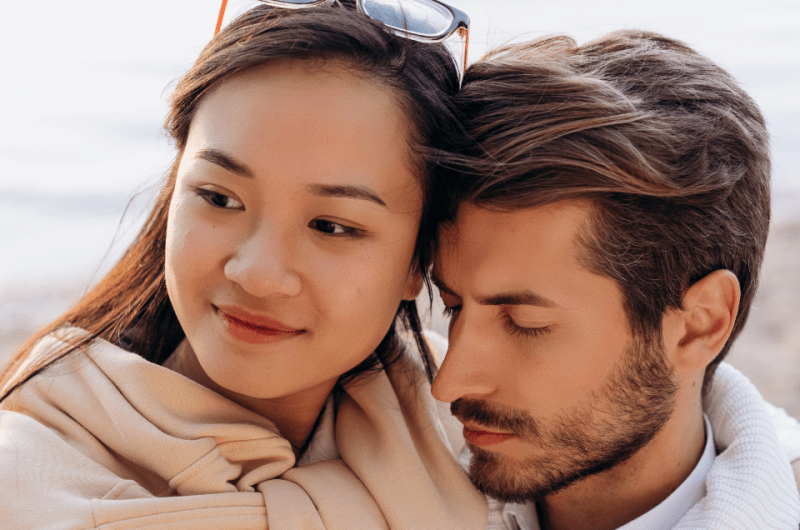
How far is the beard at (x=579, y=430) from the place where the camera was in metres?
1.92

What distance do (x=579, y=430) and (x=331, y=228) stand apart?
80 centimetres

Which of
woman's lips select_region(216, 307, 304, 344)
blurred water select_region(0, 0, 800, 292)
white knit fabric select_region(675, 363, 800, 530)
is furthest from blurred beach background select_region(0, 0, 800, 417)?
woman's lips select_region(216, 307, 304, 344)

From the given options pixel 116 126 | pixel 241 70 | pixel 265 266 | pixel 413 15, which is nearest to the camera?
pixel 265 266

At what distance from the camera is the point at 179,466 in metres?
1.64

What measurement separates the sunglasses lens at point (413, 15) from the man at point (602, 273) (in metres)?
0.17

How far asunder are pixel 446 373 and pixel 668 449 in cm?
65

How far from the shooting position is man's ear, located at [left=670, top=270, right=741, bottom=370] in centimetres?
196

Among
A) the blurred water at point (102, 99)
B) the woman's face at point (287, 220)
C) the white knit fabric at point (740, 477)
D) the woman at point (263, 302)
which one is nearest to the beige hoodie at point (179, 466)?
the woman at point (263, 302)

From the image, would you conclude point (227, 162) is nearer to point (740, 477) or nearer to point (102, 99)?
point (740, 477)

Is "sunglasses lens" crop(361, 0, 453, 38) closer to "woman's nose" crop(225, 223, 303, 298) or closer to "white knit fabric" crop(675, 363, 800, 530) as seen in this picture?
"woman's nose" crop(225, 223, 303, 298)

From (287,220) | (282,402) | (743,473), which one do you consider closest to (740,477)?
(743,473)

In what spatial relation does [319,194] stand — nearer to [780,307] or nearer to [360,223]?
[360,223]

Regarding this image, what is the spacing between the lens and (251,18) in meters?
1.80

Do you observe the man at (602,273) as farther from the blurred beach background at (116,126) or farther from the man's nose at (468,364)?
the blurred beach background at (116,126)
